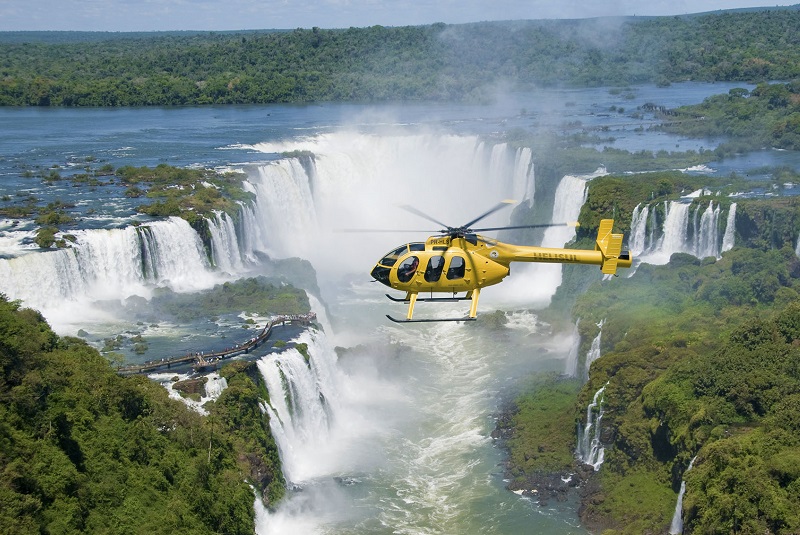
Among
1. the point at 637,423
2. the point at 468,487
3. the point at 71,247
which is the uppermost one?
the point at 71,247

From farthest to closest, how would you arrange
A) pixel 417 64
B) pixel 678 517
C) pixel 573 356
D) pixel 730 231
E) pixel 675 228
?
pixel 417 64
pixel 675 228
pixel 730 231
pixel 573 356
pixel 678 517

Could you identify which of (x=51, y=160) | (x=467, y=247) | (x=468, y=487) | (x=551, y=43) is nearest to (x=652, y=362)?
(x=468, y=487)

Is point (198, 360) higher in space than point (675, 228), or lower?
higher

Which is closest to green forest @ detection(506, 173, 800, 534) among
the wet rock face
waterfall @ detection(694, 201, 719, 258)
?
waterfall @ detection(694, 201, 719, 258)

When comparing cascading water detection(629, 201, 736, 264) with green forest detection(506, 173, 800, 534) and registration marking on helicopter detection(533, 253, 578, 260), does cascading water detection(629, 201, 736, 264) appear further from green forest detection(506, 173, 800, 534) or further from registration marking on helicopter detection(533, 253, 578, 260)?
registration marking on helicopter detection(533, 253, 578, 260)

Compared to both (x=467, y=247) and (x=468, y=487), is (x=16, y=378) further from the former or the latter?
(x=468, y=487)

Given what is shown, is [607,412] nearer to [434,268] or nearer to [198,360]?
[434,268]

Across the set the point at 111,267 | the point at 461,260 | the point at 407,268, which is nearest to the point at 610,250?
the point at 461,260
